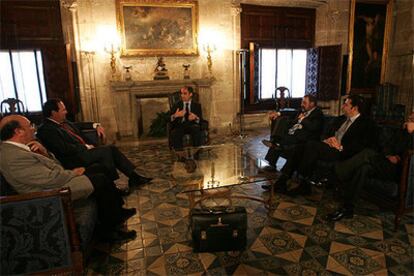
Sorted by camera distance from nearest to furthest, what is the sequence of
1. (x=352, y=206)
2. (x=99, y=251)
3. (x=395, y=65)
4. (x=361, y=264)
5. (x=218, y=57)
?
(x=361, y=264), (x=99, y=251), (x=352, y=206), (x=218, y=57), (x=395, y=65)

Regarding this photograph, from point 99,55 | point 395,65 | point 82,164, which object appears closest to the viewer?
point 82,164

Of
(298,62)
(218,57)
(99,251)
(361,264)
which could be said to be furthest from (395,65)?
(99,251)

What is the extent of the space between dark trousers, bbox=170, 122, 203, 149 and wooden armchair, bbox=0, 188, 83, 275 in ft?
9.78

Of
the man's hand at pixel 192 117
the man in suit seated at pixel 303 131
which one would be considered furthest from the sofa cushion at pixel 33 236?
the man's hand at pixel 192 117

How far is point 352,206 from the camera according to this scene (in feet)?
9.46

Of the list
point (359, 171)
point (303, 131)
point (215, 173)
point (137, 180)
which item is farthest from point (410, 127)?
point (137, 180)

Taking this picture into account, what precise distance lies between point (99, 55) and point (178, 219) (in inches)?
173

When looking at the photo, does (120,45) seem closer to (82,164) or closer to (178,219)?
(82,164)

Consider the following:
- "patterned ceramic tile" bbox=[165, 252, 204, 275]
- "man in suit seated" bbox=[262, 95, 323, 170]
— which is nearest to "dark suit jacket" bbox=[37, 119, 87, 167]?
"patterned ceramic tile" bbox=[165, 252, 204, 275]

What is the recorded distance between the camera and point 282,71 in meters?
7.84

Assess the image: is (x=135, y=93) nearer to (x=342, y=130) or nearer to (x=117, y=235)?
(x=117, y=235)

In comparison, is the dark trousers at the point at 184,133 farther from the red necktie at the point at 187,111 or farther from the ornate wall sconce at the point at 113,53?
the ornate wall sconce at the point at 113,53

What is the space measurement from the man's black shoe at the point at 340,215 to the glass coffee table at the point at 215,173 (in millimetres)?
580

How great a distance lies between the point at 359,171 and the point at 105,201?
233cm
